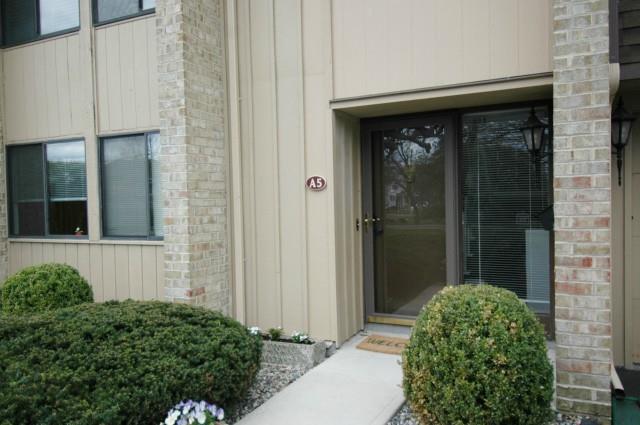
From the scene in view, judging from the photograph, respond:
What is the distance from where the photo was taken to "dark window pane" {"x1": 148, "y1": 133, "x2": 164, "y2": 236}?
19.5ft

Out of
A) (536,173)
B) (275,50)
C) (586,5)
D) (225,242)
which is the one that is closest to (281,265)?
(225,242)

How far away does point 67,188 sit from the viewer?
22.1 ft

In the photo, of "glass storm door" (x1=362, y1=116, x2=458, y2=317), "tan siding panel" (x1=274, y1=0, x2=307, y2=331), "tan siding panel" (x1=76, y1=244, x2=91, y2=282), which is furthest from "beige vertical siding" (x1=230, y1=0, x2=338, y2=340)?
"tan siding panel" (x1=76, y1=244, x2=91, y2=282)

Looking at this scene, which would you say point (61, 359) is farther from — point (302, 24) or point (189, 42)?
point (302, 24)

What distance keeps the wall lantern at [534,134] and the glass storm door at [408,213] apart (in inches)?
27.8

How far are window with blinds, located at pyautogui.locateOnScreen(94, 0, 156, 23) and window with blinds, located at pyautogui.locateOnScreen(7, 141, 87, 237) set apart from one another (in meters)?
1.69

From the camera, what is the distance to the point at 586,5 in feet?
10.9

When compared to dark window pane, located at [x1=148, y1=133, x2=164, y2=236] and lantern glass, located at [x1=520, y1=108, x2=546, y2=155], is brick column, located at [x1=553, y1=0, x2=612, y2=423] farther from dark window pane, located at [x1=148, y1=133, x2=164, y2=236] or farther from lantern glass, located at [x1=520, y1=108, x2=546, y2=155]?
dark window pane, located at [x1=148, y1=133, x2=164, y2=236]

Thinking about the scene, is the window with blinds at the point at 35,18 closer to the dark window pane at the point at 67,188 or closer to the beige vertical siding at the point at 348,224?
the dark window pane at the point at 67,188

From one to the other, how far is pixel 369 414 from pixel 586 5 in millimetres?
3251

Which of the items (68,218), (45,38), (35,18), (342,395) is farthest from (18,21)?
(342,395)

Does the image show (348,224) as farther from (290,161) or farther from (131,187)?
(131,187)

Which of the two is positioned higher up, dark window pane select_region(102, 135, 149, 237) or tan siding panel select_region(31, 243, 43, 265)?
dark window pane select_region(102, 135, 149, 237)

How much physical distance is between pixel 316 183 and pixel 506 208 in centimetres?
190
